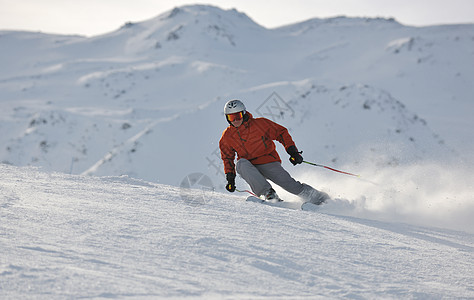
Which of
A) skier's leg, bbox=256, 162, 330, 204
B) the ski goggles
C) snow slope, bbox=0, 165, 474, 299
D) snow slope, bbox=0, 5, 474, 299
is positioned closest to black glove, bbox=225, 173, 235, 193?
snow slope, bbox=0, 5, 474, 299

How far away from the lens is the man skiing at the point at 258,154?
5457 mm

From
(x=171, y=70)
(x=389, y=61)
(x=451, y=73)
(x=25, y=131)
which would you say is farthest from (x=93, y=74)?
(x=451, y=73)

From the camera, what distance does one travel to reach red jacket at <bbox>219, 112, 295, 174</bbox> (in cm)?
561

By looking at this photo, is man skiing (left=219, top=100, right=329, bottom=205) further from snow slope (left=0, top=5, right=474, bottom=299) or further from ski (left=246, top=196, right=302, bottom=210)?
snow slope (left=0, top=5, right=474, bottom=299)

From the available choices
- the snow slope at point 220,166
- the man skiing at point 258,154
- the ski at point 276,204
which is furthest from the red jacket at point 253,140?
the snow slope at point 220,166

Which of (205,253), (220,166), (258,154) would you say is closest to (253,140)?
(258,154)

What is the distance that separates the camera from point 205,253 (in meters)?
2.66

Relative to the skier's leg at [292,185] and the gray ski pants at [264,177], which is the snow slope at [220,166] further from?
the gray ski pants at [264,177]

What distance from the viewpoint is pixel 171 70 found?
30.7m

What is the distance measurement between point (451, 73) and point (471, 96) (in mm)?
3582

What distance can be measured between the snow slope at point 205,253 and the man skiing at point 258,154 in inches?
42.1

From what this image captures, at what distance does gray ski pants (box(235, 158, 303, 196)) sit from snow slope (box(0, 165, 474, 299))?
105 centimetres

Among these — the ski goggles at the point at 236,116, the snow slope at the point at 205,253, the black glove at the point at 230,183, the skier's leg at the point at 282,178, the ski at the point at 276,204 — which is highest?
the ski goggles at the point at 236,116

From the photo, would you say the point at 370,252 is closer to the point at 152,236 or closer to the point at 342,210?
the point at 152,236
